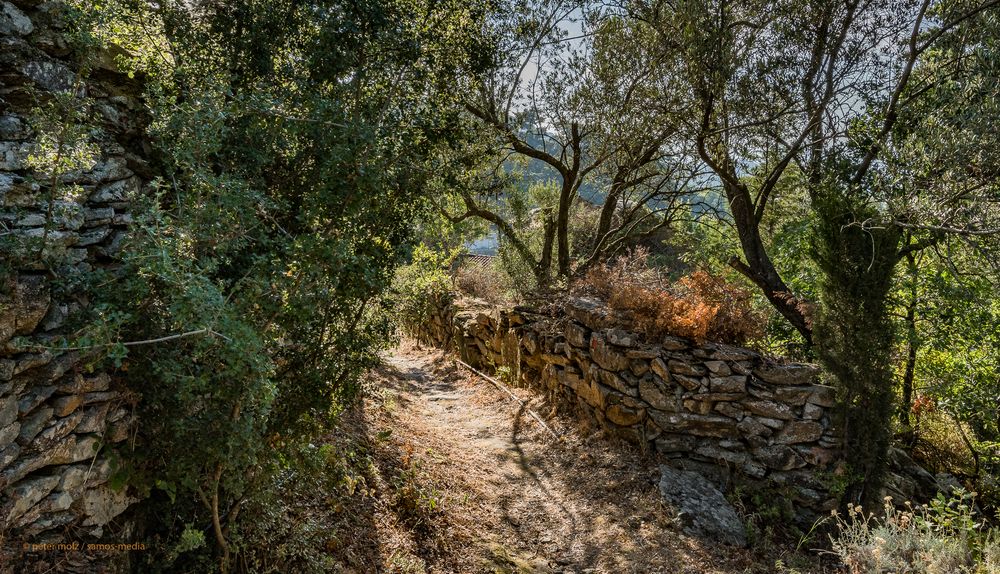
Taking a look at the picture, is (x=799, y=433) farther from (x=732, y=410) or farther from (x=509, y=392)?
(x=509, y=392)

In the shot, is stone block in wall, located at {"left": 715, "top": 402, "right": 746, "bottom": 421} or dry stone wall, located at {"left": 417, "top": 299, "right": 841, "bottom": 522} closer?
dry stone wall, located at {"left": 417, "top": 299, "right": 841, "bottom": 522}

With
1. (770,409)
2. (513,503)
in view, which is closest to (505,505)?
(513,503)

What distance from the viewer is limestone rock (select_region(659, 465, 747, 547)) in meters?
5.07

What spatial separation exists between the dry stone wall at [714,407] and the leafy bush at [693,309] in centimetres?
20

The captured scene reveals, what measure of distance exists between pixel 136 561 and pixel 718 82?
720 cm

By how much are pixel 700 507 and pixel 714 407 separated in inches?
48.9

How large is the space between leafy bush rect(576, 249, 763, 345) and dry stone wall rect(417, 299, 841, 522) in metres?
0.20

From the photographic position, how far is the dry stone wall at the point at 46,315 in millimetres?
2373

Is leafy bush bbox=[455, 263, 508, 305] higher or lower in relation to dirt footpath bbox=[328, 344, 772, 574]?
higher

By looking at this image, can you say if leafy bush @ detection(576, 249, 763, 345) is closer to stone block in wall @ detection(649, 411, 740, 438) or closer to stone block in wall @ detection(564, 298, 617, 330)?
stone block in wall @ detection(564, 298, 617, 330)

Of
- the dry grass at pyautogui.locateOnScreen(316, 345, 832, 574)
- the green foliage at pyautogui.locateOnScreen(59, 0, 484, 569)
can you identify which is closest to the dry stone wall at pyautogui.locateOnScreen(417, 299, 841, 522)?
the dry grass at pyautogui.locateOnScreen(316, 345, 832, 574)

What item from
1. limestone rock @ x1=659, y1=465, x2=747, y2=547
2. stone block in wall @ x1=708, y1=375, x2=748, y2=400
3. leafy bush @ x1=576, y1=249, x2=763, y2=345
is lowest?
limestone rock @ x1=659, y1=465, x2=747, y2=547

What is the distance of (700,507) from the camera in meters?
5.33

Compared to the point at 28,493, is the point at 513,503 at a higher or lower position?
lower
